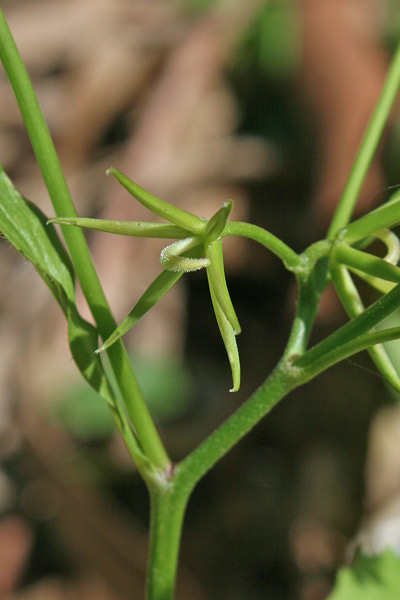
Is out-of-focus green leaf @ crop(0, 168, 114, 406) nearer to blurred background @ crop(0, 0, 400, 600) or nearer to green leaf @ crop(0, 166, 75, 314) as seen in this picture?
green leaf @ crop(0, 166, 75, 314)

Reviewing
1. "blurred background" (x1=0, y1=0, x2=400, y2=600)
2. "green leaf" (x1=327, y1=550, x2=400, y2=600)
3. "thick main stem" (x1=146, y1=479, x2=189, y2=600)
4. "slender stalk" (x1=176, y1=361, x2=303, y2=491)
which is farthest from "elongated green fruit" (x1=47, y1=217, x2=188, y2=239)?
"blurred background" (x1=0, y1=0, x2=400, y2=600)

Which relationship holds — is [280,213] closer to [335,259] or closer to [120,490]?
[120,490]

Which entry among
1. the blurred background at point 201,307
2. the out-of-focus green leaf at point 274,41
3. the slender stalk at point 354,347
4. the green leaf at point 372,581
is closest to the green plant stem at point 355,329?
the slender stalk at point 354,347

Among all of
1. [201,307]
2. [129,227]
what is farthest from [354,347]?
[201,307]

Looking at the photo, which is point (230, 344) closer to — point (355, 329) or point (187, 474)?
point (355, 329)

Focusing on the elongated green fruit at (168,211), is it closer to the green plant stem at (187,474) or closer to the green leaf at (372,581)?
the green plant stem at (187,474)
